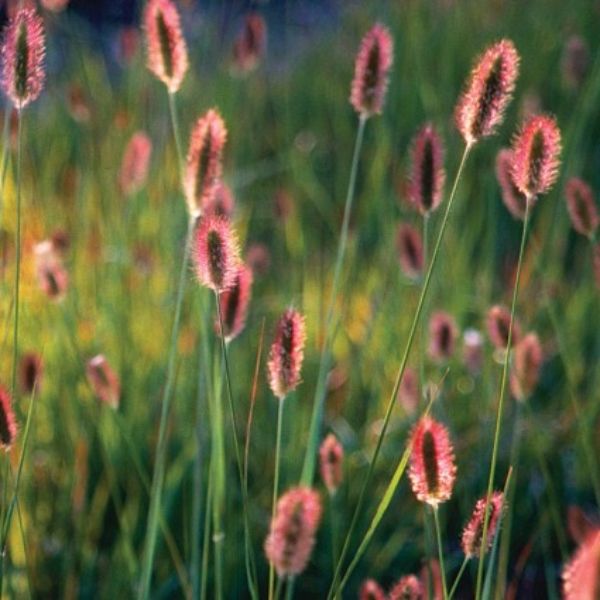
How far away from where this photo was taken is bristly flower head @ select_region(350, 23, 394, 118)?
4.44 ft

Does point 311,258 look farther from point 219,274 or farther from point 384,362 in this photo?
point 219,274

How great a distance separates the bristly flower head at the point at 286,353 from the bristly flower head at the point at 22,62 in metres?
0.35

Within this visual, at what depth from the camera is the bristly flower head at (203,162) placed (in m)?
1.25

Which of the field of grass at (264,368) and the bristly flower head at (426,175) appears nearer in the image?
the bristly flower head at (426,175)

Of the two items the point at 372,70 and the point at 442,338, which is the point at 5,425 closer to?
the point at 372,70

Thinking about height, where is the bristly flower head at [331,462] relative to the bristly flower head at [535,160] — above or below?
below

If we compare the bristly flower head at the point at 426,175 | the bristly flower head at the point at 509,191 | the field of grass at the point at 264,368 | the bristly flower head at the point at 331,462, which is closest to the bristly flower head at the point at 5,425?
the field of grass at the point at 264,368

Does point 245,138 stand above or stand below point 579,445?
above

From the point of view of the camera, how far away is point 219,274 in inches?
43.7

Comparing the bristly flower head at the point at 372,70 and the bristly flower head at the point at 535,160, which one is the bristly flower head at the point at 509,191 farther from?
the bristly flower head at the point at 535,160

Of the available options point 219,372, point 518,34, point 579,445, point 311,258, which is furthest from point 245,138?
point 219,372

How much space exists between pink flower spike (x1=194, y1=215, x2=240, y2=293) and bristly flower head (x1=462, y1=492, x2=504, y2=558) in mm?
325

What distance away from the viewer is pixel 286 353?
1104 millimetres

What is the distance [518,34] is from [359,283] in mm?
1968
